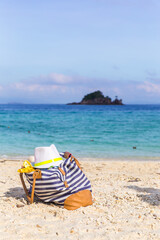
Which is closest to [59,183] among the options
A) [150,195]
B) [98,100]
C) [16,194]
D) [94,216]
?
[94,216]

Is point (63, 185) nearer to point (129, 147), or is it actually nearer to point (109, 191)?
point (109, 191)

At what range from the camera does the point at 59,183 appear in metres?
4.40

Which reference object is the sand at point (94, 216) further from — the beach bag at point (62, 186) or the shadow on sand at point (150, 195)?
the beach bag at point (62, 186)

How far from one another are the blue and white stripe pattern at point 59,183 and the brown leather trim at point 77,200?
0.20ft

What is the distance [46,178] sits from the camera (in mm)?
4387

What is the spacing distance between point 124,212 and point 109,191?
3.82 feet

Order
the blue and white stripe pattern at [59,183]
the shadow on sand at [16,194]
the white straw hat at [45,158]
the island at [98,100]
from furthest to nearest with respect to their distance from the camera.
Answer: the island at [98,100] → the shadow on sand at [16,194] → the white straw hat at [45,158] → the blue and white stripe pattern at [59,183]

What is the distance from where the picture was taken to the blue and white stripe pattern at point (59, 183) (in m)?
4.39

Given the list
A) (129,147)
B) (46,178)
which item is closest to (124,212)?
(46,178)

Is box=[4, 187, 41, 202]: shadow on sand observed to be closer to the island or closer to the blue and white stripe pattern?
the blue and white stripe pattern

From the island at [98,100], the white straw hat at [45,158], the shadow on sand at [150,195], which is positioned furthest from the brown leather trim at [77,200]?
the island at [98,100]

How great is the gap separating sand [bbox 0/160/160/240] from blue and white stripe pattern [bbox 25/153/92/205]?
21cm

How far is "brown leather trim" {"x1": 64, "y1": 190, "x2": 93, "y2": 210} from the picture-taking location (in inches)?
176

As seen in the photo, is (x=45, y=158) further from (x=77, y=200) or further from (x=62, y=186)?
(x=77, y=200)
